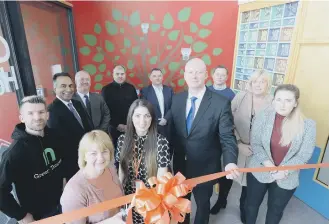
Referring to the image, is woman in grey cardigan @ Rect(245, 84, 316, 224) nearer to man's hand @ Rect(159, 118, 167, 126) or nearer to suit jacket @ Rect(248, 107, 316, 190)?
suit jacket @ Rect(248, 107, 316, 190)

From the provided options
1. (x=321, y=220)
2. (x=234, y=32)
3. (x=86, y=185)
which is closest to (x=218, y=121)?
(x=86, y=185)

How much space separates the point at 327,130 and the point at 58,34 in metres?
4.27

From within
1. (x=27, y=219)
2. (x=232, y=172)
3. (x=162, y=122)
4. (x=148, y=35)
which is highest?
(x=148, y=35)

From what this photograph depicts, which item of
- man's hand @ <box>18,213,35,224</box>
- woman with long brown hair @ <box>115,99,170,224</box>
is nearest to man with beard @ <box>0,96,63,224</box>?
man's hand @ <box>18,213,35,224</box>

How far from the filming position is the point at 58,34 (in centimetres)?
353

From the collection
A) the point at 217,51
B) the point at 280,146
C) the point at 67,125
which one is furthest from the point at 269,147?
the point at 217,51

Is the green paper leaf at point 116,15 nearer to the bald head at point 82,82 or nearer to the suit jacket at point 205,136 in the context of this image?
the bald head at point 82,82

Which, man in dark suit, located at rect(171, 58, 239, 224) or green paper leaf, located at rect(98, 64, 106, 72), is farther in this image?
green paper leaf, located at rect(98, 64, 106, 72)

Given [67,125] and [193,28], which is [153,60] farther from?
[67,125]

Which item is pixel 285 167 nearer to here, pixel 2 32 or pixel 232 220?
pixel 232 220

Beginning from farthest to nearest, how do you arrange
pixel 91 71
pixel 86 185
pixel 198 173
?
pixel 91 71
pixel 198 173
pixel 86 185

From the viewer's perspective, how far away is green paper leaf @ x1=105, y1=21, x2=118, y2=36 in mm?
3916

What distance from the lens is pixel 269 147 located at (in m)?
1.83

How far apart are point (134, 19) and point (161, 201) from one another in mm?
3671
